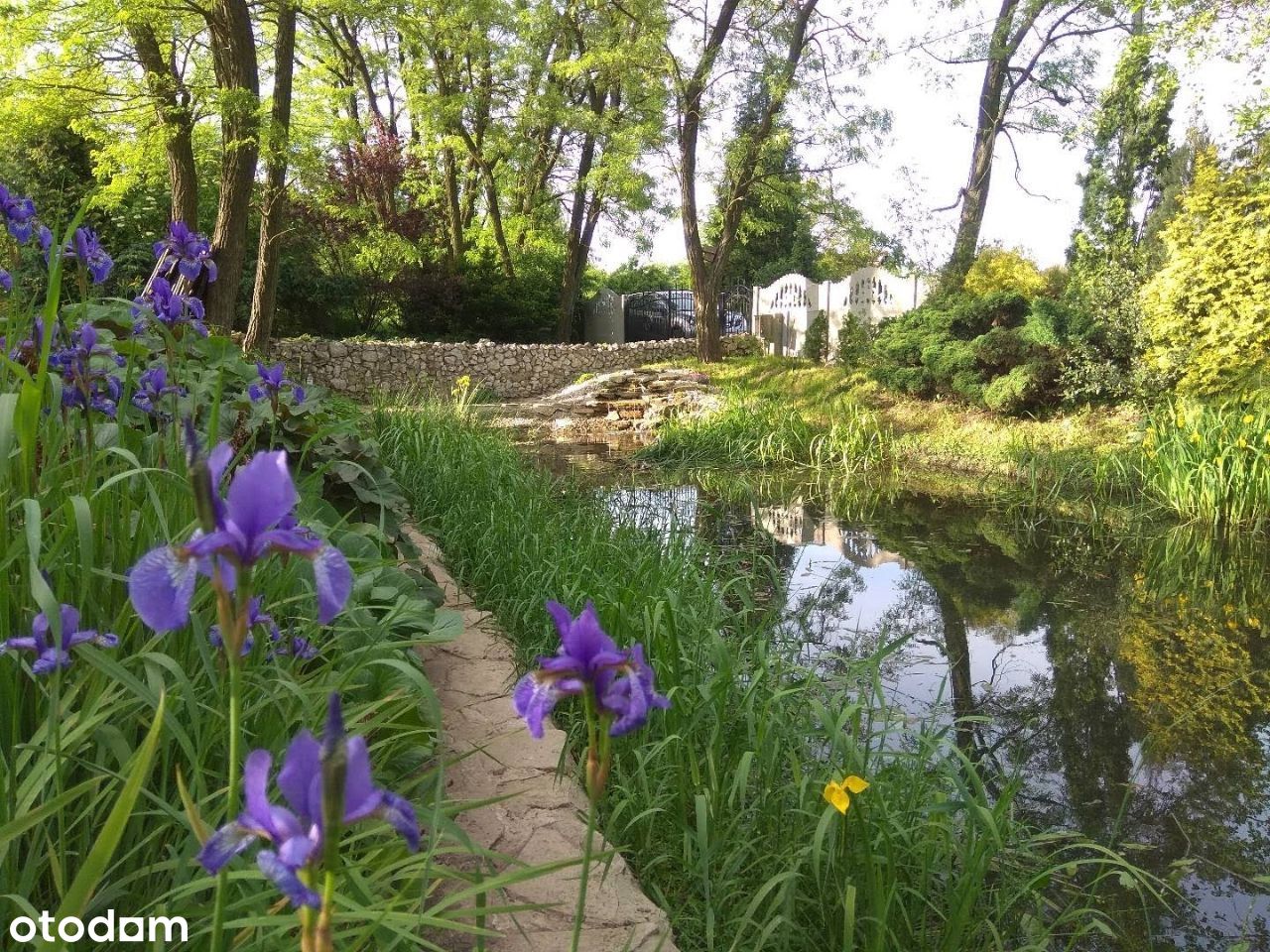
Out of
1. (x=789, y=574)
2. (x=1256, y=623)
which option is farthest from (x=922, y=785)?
(x=1256, y=623)

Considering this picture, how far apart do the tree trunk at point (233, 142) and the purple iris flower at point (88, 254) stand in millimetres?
5571

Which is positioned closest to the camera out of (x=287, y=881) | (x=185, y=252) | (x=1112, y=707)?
(x=287, y=881)

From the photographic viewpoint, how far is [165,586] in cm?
57

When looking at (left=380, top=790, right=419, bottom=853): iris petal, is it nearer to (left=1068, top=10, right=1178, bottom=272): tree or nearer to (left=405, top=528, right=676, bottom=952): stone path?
(left=405, top=528, right=676, bottom=952): stone path

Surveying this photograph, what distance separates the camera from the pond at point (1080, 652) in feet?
7.51

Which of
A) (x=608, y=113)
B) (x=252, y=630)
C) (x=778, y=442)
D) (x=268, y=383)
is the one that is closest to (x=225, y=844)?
(x=252, y=630)

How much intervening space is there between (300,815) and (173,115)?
8875 mm

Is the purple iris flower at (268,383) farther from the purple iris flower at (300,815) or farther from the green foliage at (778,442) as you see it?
the green foliage at (778,442)

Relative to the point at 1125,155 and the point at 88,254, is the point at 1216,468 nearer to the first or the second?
the point at 88,254

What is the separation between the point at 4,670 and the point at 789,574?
380 cm

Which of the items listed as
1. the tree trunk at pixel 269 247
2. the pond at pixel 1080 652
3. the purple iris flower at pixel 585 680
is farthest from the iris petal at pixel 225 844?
the tree trunk at pixel 269 247

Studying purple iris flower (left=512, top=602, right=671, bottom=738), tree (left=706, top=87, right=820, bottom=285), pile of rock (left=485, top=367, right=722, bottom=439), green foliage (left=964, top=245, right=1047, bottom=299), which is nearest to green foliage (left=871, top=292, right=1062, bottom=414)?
green foliage (left=964, top=245, right=1047, bottom=299)

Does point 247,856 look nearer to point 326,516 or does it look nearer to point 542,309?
point 326,516

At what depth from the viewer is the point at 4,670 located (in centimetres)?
118
